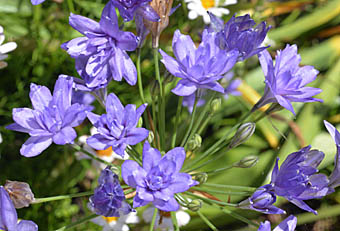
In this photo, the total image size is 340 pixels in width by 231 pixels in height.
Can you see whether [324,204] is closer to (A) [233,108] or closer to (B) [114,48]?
(A) [233,108]

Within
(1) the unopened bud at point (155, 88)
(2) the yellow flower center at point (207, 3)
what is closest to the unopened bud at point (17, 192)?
(1) the unopened bud at point (155, 88)

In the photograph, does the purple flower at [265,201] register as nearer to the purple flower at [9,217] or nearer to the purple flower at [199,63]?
the purple flower at [199,63]

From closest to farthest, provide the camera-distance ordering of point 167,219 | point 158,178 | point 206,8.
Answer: point 158,178, point 167,219, point 206,8

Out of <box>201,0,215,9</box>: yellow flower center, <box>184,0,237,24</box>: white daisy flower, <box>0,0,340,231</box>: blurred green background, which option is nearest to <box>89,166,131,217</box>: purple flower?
<box>0,0,340,231</box>: blurred green background

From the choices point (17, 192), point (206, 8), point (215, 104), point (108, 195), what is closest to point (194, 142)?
point (215, 104)

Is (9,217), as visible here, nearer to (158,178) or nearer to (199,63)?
(158,178)
